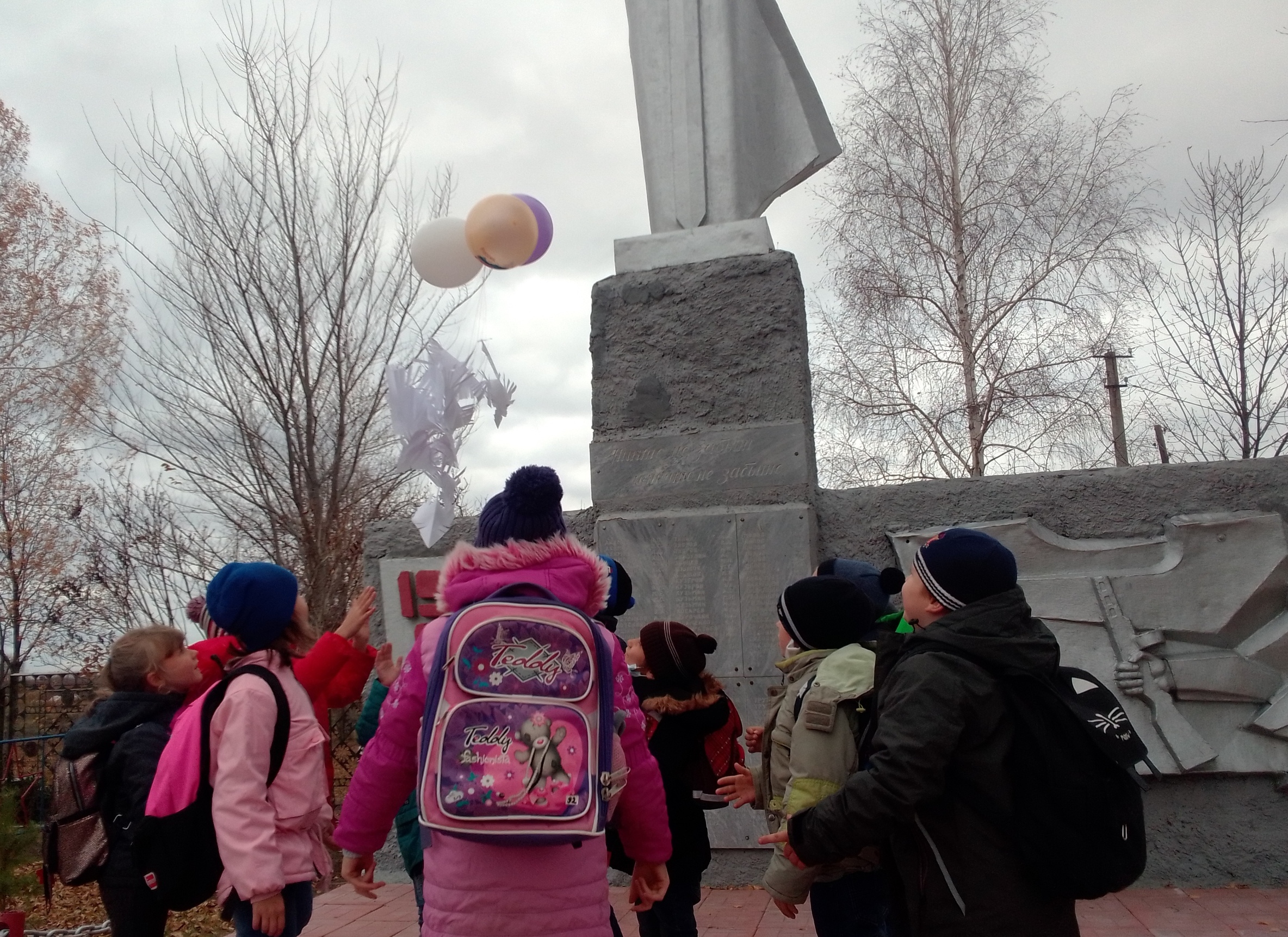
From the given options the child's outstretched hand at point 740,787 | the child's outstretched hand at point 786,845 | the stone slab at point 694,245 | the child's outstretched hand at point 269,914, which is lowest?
the child's outstretched hand at point 269,914

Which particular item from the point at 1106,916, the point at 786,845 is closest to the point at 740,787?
the point at 786,845

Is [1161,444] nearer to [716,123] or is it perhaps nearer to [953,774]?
[716,123]

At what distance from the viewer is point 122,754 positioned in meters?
2.61

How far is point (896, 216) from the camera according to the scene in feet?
52.2

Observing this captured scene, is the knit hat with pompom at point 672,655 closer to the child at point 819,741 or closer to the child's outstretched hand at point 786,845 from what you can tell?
the child at point 819,741

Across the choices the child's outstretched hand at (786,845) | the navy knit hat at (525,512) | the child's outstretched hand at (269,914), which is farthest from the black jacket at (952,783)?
the child's outstretched hand at (269,914)

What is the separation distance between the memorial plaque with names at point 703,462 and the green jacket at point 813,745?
6.69ft

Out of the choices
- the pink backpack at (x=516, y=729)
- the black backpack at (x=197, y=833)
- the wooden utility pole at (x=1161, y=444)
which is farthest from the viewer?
the wooden utility pole at (x=1161, y=444)

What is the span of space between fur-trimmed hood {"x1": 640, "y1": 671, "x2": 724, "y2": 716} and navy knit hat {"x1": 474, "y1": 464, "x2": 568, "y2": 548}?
1.06m

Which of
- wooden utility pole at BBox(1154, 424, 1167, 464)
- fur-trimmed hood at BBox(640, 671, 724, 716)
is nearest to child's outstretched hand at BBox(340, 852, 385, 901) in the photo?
fur-trimmed hood at BBox(640, 671, 724, 716)

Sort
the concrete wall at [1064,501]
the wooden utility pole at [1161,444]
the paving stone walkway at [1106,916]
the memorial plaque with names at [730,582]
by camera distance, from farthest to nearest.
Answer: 1. the wooden utility pole at [1161,444]
2. the memorial plaque with names at [730,582]
3. the concrete wall at [1064,501]
4. the paving stone walkway at [1106,916]

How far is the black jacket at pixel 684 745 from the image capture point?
2939mm

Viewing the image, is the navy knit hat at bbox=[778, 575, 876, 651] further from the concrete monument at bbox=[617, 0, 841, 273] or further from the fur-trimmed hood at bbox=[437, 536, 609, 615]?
the concrete monument at bbox=[617, 0, 841, 273]

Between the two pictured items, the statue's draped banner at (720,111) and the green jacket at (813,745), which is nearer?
the green jacket at (813,745)
